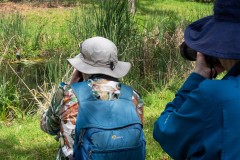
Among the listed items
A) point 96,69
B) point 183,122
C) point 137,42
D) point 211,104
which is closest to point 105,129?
point 96,69

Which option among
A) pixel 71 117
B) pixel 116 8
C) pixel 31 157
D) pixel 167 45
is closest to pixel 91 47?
pixel 71 117

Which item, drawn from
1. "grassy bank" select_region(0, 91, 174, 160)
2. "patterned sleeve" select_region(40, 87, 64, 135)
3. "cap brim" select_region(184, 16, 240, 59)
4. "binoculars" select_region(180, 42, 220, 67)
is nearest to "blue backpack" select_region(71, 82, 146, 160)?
"patterned sleeve" select_region(40, 87, 64, 135)

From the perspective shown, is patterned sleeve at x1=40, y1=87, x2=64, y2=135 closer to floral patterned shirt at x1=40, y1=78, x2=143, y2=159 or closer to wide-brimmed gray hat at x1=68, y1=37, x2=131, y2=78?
floral patterned shirt at x1=40, y1=78, x2=143, y2=159

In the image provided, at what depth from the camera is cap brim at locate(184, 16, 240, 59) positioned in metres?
1.46

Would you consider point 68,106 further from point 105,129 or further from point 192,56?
point 192,56

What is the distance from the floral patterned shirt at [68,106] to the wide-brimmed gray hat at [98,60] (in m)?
0.07

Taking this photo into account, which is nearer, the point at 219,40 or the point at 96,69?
the point at 219,40

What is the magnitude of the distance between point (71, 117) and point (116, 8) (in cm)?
382

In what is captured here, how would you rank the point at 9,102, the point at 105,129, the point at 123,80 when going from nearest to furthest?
the point at 105,129 < the point at 9,102 < the point at 123,80

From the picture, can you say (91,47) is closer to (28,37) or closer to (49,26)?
(28,37)

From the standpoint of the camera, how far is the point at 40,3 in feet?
59.4

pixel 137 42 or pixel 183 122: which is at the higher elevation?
pixel 183 122

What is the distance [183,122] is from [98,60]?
3.53 ft

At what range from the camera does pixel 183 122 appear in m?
1.52
